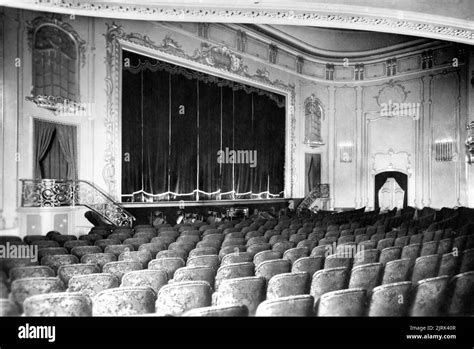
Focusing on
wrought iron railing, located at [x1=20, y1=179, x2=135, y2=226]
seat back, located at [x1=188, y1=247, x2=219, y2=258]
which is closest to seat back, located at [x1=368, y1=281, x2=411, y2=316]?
seat back, located at [x1=188, y1=247, x2=219, y2=258]

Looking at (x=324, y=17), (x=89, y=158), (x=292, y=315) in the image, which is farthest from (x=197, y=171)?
(x=292, y=315)

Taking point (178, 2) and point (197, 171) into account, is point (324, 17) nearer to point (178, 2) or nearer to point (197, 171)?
point (178, 2)

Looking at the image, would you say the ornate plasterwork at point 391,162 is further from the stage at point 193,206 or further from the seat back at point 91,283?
the seat back at point 91,283

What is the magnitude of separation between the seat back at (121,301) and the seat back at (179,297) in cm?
10

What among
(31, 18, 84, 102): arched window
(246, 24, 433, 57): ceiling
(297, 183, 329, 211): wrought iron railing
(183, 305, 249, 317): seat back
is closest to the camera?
(183, 305, 249, 317): seat back

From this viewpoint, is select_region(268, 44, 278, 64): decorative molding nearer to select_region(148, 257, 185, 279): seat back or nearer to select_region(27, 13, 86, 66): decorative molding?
select_region(27, 13, 86, 66): decorative molding

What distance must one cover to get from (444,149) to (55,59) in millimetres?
10166

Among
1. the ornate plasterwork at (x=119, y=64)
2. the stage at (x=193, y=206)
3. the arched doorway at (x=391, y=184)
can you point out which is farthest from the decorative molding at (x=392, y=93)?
the stage at (x=193, y=206)

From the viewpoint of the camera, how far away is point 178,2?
6125 millimetres

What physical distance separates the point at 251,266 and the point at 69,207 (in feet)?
17.1

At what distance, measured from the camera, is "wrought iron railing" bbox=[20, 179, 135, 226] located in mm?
7219

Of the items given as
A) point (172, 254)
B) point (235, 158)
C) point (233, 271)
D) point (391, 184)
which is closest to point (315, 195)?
point (391, 184)

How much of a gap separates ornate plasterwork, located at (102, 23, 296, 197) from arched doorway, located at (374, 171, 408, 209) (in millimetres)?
4741

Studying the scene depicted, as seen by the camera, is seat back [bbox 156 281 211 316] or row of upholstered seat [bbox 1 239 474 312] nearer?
seat back [bbox 156 281 211 316]
